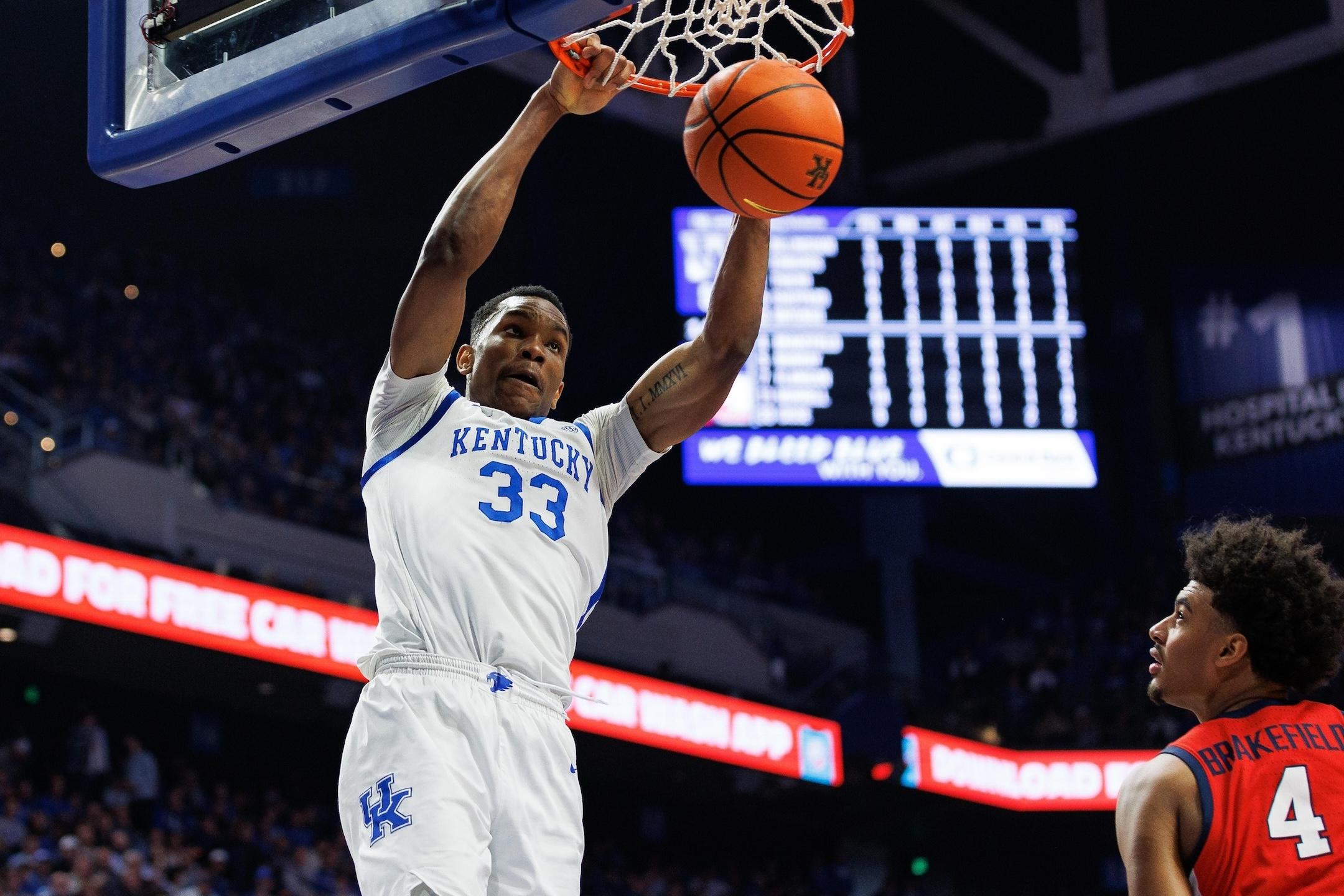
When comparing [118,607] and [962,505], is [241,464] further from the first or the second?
[962,505]

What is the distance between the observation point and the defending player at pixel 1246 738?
2.61m

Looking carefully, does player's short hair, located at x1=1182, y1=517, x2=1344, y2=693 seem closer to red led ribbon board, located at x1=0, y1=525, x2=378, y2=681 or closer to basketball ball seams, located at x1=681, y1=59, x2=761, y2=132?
basketball ball seams, located at x1=681, y1=59, x2=761, y2=132

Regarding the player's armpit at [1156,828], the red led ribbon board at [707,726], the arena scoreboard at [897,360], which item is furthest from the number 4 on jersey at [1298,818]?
the arena scoreboard at [897,360]

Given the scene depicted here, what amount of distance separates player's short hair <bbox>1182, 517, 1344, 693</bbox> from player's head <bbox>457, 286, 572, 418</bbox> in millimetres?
1445

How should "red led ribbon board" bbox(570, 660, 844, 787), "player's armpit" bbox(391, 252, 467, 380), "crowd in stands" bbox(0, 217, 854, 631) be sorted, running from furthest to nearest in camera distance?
"red led ribbon board" bbox(570, 660, 844, 787) < "crowd in stands" bbox(0, 217, 854, 631) < "player's armpit" bbox(391, 252, 467, 380)

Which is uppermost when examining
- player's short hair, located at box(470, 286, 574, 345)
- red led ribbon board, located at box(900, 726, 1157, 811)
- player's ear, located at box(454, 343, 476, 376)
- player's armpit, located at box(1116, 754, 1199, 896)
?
red led ribbon board, located at box(900, 726, 1157, 811)

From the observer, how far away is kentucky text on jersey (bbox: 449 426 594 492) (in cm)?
333

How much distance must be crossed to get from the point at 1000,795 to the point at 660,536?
546cm

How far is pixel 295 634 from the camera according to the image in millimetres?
12273

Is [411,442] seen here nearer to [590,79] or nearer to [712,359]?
[712,359]

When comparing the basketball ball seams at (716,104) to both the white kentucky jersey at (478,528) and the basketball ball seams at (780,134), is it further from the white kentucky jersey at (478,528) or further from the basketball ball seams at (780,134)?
the white kentucky jersey at (478,528)

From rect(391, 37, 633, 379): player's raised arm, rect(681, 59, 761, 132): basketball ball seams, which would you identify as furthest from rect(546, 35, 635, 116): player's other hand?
rect(681, 59, 761, 132): basketball ball seams

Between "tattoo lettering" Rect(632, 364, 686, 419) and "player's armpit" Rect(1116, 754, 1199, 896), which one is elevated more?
"tattoo lettering" Rect(632, 364, 686, 419)

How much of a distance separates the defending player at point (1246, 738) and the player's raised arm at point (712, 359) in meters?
1.08
